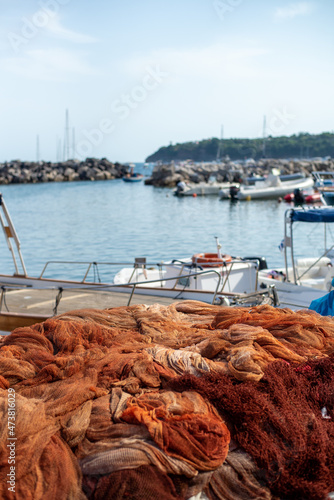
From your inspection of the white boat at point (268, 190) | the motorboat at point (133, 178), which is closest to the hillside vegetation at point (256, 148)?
the motorboat at point (133, 178)

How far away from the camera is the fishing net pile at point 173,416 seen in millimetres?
2898

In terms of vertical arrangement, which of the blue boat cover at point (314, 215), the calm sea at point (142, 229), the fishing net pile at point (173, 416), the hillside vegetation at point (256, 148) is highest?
the hillside vegetation at point (256, 148)

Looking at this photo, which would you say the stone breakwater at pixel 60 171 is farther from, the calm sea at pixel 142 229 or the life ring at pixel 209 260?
the life ring at pixel 209 260

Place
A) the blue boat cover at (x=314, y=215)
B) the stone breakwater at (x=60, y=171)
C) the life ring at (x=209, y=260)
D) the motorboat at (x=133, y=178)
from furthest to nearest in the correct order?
the motorboat at (x=133, y=178), the stone breakwater at (x=60, y=171), the blue boat cover at (x=314, y=215), the life ring at (x=209, y=260)

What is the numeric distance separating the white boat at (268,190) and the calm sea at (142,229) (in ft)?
4.16

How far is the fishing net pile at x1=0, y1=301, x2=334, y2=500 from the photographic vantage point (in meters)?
2.90

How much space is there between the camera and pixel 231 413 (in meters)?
3.29

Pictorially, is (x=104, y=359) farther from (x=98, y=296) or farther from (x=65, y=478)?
(x=98, y=296)

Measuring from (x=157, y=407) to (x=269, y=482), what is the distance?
0.82 meters

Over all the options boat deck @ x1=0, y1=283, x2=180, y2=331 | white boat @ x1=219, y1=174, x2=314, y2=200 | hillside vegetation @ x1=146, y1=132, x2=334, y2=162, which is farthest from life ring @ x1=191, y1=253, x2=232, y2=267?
hillside vegetation @ x1=146, y1=132, x2=334, y2=162

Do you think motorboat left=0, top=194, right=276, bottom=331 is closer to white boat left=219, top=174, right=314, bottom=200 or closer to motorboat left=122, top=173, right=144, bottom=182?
white boat left=219, top=174, right=314, bottom=200

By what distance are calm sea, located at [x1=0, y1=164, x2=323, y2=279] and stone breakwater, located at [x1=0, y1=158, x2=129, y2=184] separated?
1399 inches

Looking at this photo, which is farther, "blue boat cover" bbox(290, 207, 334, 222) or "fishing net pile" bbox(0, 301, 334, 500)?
"blue boat cover" bbox(290, 207, 334, 222)

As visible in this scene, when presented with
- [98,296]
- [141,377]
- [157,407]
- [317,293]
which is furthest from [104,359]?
[317,293]
